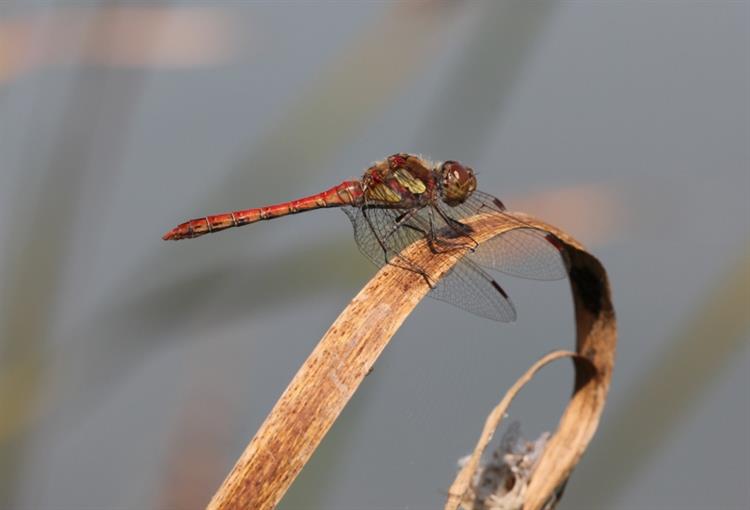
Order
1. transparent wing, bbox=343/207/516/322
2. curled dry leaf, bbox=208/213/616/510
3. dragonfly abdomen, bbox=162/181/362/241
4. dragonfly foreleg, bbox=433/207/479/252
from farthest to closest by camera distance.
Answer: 1. dragonfly abdomen, bbox=162/181/362/241
2. transparent wing, bbox=343/207/516/322
3. dragonfly foreleg, bbox=433/207/479/252
4. curled dry leaf, bbox=208/213/616/510

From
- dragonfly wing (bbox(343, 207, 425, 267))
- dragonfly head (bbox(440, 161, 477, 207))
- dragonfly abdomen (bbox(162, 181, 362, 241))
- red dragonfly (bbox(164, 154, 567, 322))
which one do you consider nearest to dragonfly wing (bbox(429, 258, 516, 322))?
red dragonfly (bbox(164, 154, 567, 322))

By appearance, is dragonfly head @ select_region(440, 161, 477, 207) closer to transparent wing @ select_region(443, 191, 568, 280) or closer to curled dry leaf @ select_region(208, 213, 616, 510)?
transparent wing @ select_region(443, 191, 568, 280)

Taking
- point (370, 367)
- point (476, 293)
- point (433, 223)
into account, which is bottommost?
point (370, 367)

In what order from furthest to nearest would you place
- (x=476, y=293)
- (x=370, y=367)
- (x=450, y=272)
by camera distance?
(x=476, y=293), (x=450, y=272), (x=370, y=367)

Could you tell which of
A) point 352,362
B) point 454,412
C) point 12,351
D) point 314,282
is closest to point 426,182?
point 314,282

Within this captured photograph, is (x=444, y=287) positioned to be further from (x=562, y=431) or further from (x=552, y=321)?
(x=552, y=321)

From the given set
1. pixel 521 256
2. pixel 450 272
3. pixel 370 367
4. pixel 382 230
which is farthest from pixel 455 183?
pixel 370 367

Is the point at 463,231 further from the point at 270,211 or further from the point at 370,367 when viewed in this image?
the point at 270,211
